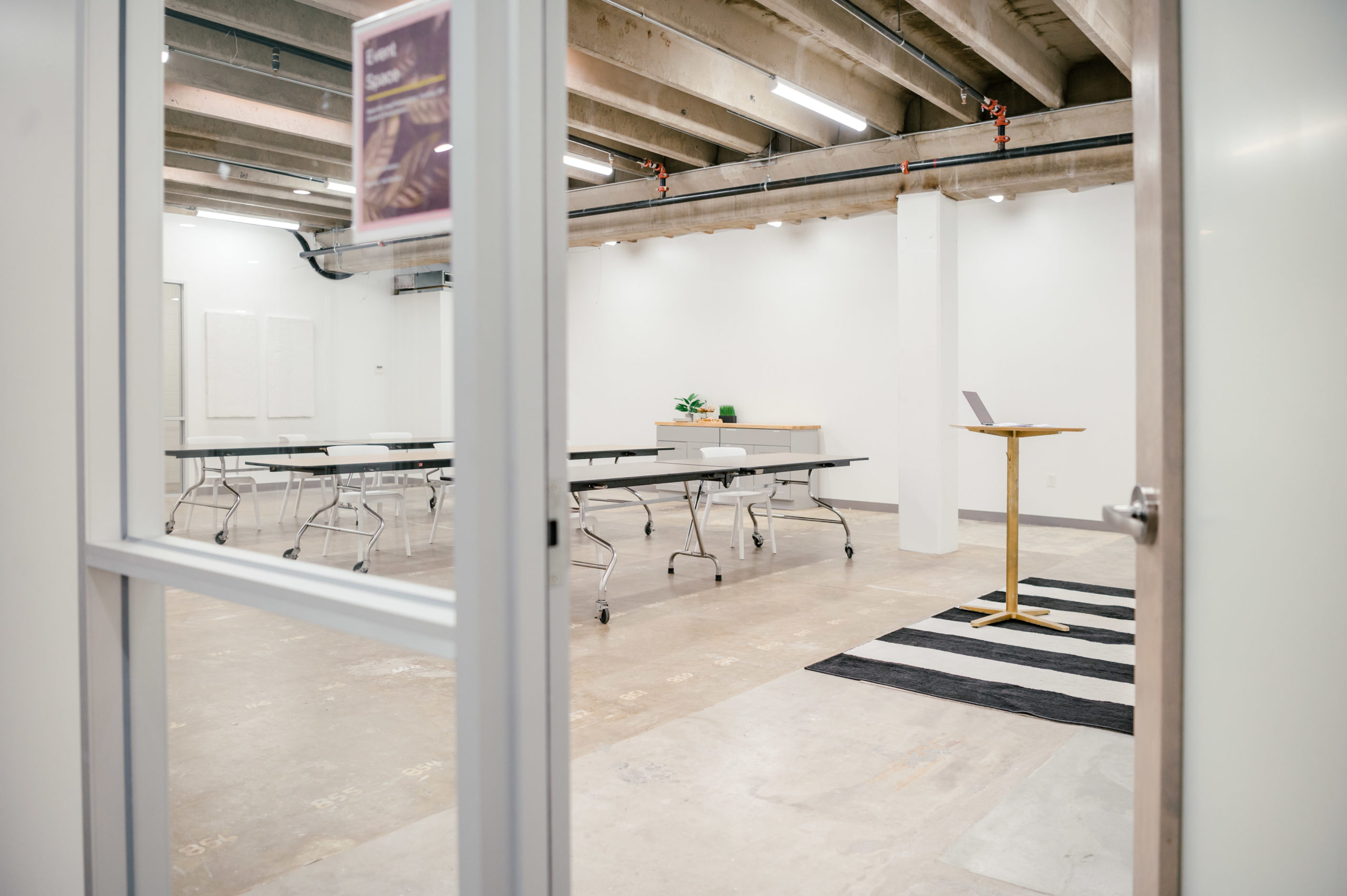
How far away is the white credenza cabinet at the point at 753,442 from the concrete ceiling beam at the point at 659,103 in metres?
3.09

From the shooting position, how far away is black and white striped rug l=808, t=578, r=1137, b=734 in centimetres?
364

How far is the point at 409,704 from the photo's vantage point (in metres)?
1.95

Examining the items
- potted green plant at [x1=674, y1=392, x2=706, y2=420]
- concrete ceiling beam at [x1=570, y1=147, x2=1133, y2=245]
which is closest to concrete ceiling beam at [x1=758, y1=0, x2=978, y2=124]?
concrete ceiling beam at [x1=570, y1=147, x2=1133, y2=245]

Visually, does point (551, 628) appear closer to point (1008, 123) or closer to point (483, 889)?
point (483, 889)

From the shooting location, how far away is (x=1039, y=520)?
8797mm

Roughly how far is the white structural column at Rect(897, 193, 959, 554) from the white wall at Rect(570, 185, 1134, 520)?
1.47 meters

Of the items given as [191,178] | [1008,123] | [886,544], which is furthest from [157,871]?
[1008,123]

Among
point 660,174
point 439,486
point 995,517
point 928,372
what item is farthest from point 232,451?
point 995,517

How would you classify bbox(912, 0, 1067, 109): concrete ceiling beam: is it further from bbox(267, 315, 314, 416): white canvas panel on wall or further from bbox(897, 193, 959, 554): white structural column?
bbox(267, 315, 314, 416): white canvas panel on wall

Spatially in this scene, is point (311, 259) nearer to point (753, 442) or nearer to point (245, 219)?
point (245, 219)

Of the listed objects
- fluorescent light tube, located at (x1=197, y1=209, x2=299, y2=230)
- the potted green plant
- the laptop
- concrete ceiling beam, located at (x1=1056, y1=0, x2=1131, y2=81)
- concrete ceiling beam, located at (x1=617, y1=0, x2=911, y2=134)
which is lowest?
the laptop

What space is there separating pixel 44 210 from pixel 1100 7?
528cm

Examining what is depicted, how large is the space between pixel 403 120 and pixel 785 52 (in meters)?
5.78

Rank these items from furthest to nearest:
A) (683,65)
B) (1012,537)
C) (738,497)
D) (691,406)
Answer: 1. (691,406)
2. (738,497)
3. (683,65)
4. (1012,537)
